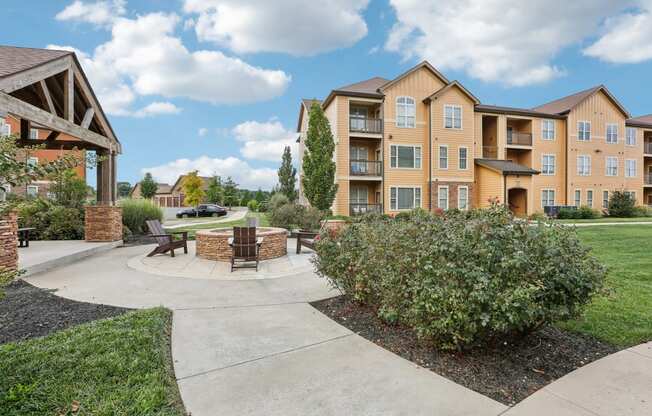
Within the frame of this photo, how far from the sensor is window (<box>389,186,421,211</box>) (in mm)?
23141

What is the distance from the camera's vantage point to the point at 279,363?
10.4ft

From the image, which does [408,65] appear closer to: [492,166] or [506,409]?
[492,166]

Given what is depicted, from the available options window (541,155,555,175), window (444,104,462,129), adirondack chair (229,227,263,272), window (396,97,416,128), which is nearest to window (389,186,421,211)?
window (396,97,416,128)

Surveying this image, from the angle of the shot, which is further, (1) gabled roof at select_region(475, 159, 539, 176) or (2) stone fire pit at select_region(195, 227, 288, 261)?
(1) gabled roof at select_region(475, 159, 539, 176)

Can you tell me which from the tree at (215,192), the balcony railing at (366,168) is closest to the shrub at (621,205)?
the balcony railing at (366,168)

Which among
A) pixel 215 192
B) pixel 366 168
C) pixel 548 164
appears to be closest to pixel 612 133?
pixel 548 164

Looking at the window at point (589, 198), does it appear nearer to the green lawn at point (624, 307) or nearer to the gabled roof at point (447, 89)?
the gabled roof at point (447, 89)

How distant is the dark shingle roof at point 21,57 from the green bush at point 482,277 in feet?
27.3

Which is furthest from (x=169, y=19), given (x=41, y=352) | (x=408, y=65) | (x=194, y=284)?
(x=408, y=65)

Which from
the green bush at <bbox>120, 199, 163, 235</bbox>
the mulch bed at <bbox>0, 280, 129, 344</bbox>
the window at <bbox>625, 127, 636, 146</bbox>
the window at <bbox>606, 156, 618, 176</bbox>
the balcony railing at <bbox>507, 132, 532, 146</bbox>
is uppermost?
the window at <bbox>625, 127, 636, 146</bbox>

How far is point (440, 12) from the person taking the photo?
1134 centimetres

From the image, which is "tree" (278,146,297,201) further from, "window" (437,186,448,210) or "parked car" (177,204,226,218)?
"window" (437,186,448,210)

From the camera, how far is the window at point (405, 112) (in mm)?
23188

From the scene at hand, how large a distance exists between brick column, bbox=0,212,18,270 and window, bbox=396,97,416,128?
69.5ft
